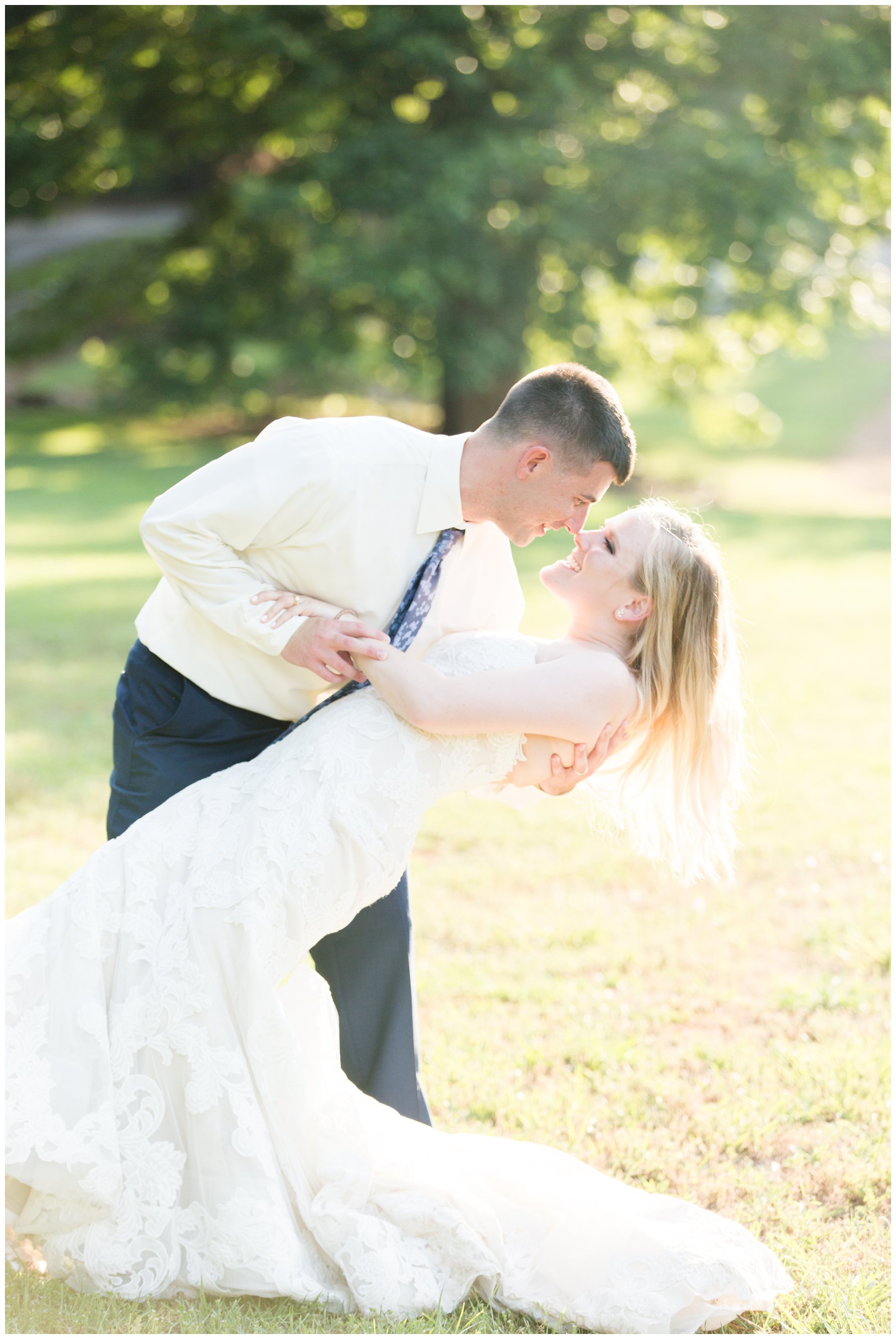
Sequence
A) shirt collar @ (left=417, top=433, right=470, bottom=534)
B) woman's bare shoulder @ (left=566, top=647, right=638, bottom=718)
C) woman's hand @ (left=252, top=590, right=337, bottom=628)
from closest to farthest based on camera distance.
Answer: woman's bare shoulder @ (left=566, top=647, right=638, bottom=718), woman's hand @ (left=252, top=590, right=337, bottom=628), shirt collar @ (left=417, top=433, right=470, bottom=534)

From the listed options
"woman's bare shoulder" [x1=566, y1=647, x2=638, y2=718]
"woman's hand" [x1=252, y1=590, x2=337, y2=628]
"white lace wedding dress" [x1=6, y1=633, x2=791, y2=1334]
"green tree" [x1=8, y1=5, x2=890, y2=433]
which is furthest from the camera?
"green tree" [x1=8, y1=5, x2=890, y2=433]

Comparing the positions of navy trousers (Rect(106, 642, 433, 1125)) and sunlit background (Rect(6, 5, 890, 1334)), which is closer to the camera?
navy trousers (Rect(106, 642, 433, 1125))

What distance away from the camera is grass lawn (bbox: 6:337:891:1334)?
3.13 meters

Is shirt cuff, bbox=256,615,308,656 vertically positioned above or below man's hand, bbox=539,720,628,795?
above

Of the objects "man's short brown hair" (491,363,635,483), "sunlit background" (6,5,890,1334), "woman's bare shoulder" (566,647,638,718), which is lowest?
"sunlit background" (6,5,890,1334)

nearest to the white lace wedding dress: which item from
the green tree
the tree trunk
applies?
the green tree

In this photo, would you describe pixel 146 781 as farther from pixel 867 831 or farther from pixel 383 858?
pixel 867 831

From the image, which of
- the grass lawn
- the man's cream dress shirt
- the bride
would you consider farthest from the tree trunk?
the bride

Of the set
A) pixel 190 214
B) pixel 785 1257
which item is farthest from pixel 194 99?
pixel 785 1257

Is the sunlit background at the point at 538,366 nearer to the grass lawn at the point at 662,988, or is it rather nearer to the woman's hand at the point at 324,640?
the grass lawn at the point at 662,988

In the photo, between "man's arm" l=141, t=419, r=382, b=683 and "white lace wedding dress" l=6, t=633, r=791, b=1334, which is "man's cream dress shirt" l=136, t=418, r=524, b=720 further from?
"white lace wedding dress" l=6, t=633, r=791, b=1334

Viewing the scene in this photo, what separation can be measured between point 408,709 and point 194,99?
64.6ft

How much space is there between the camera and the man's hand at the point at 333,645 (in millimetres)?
3002

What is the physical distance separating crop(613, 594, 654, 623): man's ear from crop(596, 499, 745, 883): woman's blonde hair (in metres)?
0.01
